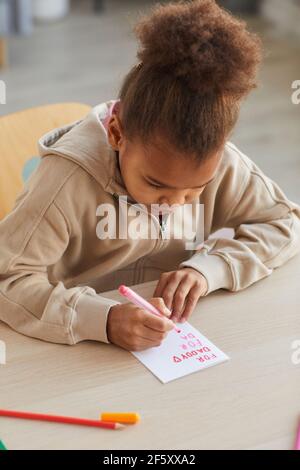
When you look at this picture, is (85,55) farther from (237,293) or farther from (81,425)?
(81,425)

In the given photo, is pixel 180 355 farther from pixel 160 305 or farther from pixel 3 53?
pixel 3 53

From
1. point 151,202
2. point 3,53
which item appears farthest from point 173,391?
point 3,53

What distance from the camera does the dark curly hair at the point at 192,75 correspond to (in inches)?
34.8

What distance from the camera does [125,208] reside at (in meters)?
1.13

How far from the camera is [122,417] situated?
2.73 feet

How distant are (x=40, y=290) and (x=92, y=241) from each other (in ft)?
0.59

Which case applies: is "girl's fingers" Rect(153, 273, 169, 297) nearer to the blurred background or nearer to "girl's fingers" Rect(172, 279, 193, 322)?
"girl's fingers" Rect(172, 279, 193, 322)

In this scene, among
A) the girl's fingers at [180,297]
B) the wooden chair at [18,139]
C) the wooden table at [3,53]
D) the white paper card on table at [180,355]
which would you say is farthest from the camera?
the wooden table at [3,53]

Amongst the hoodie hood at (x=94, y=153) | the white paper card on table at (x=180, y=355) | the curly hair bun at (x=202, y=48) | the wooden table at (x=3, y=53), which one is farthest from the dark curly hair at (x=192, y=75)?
the wooden table at (x=3, y=53)

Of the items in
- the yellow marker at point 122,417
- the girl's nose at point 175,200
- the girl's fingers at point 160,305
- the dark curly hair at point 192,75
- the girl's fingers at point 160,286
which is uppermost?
the dark curly hair at point 192,75

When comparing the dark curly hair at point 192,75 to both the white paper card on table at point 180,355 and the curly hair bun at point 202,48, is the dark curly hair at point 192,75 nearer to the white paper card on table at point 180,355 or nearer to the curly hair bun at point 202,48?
the curly hair bun at point 202,48
